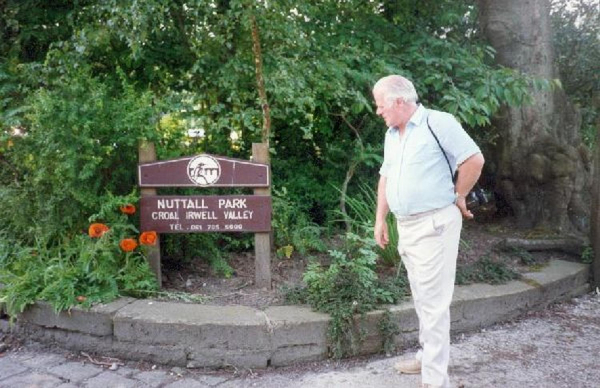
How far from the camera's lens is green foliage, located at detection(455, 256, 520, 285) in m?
4.57

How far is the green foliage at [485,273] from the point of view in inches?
180

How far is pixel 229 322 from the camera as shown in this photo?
3713 millimetres

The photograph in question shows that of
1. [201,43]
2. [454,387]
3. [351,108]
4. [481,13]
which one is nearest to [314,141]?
[351,108]

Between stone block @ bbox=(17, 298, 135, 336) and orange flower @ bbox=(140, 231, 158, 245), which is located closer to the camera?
stone block @ bbox=(17, 298, 135, 336)

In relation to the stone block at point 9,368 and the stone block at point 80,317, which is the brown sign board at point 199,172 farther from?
the stone block at point 9,368

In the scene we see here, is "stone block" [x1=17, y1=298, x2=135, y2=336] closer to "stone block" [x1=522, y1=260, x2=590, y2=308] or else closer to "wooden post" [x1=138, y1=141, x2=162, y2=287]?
"wooden post" [x1=138, y1=141, x2=162, y2=287]

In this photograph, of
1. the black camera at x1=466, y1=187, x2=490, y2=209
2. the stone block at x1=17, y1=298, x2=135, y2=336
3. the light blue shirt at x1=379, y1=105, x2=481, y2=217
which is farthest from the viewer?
the black camera at x1=466, y1=187, x2=490, y2=209

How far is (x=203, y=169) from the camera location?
4258mm

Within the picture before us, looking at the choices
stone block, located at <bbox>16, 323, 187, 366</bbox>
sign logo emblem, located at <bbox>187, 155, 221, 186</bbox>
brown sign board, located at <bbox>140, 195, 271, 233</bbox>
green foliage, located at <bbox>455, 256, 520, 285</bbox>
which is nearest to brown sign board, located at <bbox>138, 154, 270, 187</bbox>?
sign logo emblem, located at <bbox>187, 155, 221, 186</bbox>

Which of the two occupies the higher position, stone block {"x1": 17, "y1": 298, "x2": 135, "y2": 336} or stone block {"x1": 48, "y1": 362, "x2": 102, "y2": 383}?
stone block {"x1": 17, "y1": 298, "x2": 135, "y2": 336}

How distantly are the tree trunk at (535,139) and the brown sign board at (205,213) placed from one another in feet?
9.94

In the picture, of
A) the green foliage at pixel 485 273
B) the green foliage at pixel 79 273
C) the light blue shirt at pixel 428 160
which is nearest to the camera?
the light blue shirt at pixel 428 160

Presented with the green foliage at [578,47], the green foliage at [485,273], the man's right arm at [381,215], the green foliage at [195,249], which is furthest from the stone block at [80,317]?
the green foliage at [578,47]

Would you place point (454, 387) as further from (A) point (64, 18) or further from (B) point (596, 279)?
(A) point (64, 18)
